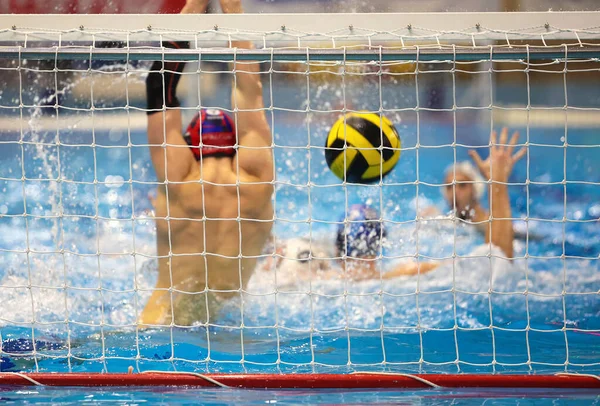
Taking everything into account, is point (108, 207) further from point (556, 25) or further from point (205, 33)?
point (556, 25)

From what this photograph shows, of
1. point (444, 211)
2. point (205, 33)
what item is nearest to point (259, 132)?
point (205, 33)

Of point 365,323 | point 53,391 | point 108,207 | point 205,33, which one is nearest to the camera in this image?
point 53,391

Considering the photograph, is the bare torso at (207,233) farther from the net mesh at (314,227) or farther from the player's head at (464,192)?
the player's head at (464,192)

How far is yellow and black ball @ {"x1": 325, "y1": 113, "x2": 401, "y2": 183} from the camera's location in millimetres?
2754

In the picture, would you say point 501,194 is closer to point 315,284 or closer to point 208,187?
point 315,284

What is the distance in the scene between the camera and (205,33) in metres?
2.52

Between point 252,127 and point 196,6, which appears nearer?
point 196,6

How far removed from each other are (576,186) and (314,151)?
1.79 meters

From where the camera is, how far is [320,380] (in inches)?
84.7

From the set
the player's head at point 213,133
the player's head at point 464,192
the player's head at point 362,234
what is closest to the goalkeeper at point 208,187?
the player's head at point 213,133

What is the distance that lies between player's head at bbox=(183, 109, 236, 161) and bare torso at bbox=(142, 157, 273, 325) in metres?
0.04

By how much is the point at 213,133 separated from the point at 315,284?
1405 millimetres

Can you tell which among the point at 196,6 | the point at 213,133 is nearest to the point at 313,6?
the point at 196,6

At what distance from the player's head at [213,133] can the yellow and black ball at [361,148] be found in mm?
457
